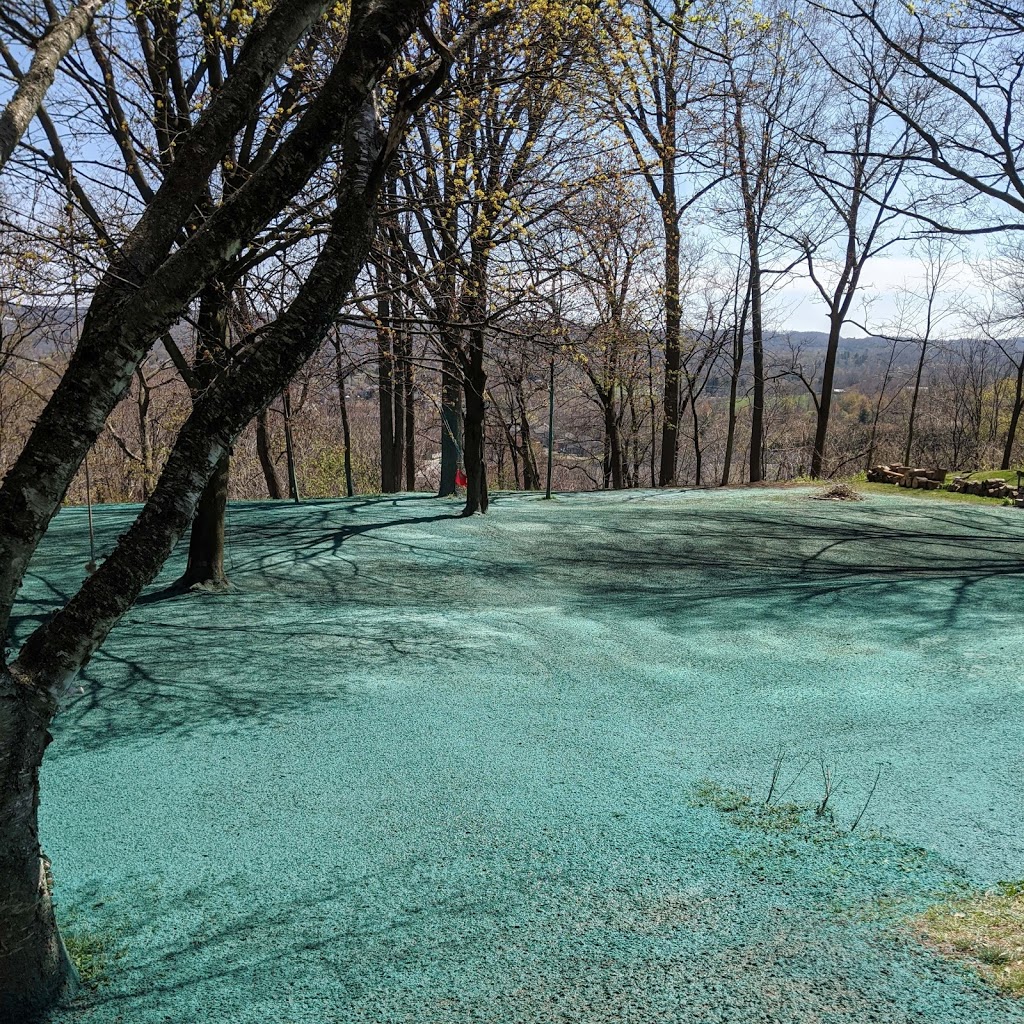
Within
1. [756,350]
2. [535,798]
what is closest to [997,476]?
[756,350]

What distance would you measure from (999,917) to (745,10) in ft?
18.6

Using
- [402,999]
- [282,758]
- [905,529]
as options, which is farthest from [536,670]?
[905,529]

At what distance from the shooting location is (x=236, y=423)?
2.56 metres

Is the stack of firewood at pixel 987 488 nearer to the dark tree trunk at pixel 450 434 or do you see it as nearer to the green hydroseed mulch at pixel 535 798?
the green hydroseed mulch at pixel 535 798

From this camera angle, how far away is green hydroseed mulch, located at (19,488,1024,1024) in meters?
2.65

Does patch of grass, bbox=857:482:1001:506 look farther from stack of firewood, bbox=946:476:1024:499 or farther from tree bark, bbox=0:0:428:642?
tree bark, bbox=0:0:428:642

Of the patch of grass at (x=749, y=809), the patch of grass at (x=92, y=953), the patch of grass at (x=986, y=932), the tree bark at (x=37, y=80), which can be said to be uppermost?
the tree bark at (x=37, y=80)

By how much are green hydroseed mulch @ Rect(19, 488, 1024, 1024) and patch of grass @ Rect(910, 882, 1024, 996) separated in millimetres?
74

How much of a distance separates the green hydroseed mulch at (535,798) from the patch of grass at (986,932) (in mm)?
74

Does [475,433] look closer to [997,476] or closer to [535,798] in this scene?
[535,798]

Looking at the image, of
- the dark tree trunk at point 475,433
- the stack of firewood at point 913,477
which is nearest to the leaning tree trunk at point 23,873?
the dark tree trunk at point 475,433

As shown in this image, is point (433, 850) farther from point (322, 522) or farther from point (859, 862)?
point (322, 522)

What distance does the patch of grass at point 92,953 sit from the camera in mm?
2695

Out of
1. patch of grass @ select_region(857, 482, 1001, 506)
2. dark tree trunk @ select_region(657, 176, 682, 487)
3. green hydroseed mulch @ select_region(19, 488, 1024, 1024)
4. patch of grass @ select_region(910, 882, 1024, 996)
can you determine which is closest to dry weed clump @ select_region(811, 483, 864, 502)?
patch of grass @ select_region(857, 482, 1001, 506)
